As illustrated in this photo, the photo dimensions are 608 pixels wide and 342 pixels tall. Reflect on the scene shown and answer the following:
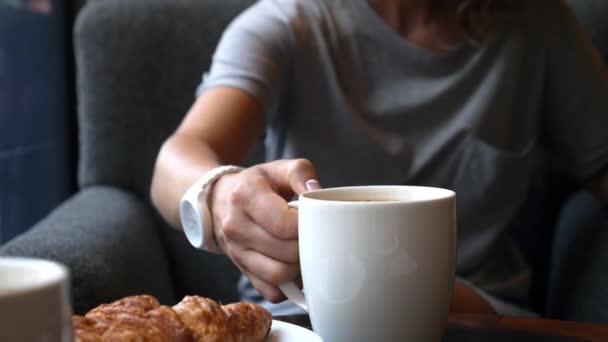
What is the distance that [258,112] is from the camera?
1028 millimetres

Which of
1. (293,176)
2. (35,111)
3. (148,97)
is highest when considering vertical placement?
(293,176)

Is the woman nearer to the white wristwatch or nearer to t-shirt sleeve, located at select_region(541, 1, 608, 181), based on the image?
t-shirt sleeve, located at select_region(541, 1, 608, 181)

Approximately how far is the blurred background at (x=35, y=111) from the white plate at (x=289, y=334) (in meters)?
1.12

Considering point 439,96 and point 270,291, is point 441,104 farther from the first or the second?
point 270,291

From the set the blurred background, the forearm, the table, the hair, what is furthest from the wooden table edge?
the blurred background

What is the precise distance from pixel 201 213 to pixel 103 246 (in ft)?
0.95

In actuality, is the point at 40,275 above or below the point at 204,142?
above

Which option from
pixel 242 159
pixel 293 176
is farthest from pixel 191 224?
pixel 242 159

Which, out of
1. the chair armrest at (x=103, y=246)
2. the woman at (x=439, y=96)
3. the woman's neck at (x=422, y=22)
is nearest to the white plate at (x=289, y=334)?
the chair armrest at (x=103, y=246)

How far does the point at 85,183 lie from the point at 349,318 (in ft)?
3.01

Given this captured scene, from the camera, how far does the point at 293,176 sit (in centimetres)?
58

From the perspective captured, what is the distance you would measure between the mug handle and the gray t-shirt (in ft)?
1.75

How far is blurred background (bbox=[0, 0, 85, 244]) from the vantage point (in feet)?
4.92

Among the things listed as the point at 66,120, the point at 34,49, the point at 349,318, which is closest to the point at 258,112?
the point at 349,318
